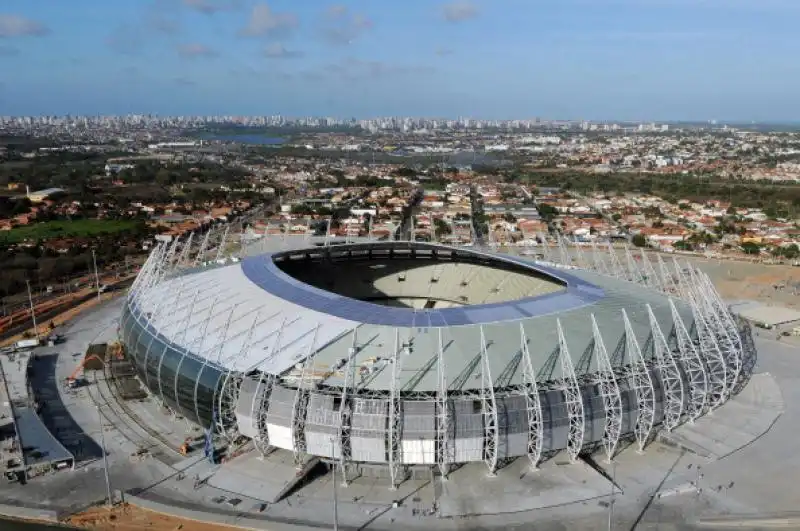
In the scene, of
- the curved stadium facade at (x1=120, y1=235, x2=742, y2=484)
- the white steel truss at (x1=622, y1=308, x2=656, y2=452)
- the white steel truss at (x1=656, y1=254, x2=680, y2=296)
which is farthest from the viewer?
the white steel truss at (x1=656, y1=254, x2=680, y2=296)

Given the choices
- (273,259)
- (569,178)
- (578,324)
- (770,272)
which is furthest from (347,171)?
(578,324)

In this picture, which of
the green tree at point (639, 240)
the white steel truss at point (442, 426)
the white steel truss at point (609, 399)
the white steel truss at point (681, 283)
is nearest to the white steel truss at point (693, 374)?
the white steel truss at point (609, 399)

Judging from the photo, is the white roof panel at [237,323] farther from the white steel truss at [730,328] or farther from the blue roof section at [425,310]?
the white steel truss at [730,328]

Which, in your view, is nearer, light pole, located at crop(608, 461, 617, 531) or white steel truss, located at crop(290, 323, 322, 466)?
light pole, located at crop(608, 461, 617, 531)

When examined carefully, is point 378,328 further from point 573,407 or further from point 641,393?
point 641,393

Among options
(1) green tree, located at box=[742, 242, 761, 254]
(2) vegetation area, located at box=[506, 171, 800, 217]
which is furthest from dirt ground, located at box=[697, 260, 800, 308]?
(2) vegetation area, located at box=[506, 171, 800, 217]

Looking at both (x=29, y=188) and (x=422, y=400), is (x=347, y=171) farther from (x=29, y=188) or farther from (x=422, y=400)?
(x=422, y=400)

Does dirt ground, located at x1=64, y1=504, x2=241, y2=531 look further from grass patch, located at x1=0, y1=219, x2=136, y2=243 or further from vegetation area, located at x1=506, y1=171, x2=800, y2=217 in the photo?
vegetation area, located at x1=506, y1=171, x2=800, y2=217
